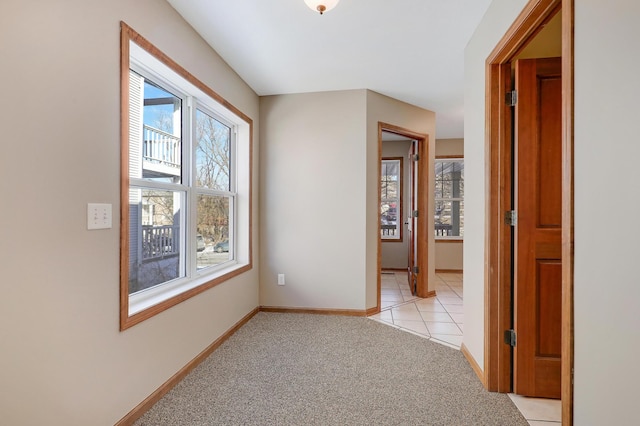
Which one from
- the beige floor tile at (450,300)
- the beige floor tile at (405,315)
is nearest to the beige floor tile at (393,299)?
the beige floor tile at (405,315)

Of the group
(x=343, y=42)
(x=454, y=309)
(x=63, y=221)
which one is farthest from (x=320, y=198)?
(x=63, y=221)

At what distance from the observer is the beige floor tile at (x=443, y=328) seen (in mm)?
2992

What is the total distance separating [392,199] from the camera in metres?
6.18

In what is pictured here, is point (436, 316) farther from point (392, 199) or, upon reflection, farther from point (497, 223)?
point (392, 199)

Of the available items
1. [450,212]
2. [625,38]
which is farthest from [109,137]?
[450,212]

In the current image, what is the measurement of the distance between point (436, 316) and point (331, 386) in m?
1.87

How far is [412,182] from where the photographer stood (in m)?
4.52

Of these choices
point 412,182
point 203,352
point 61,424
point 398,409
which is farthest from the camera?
point 412,182

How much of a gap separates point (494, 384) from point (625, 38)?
1.93 meters

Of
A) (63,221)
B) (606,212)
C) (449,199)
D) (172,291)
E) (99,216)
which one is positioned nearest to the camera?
(606,212)

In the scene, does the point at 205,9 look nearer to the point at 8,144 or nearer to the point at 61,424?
the point at 8,144

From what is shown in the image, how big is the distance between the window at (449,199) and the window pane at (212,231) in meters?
4.27

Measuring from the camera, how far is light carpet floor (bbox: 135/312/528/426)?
173 centimetres

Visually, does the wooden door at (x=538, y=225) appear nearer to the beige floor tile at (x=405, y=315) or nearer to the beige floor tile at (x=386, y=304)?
the beige floor tile at (x=405, y=315)
